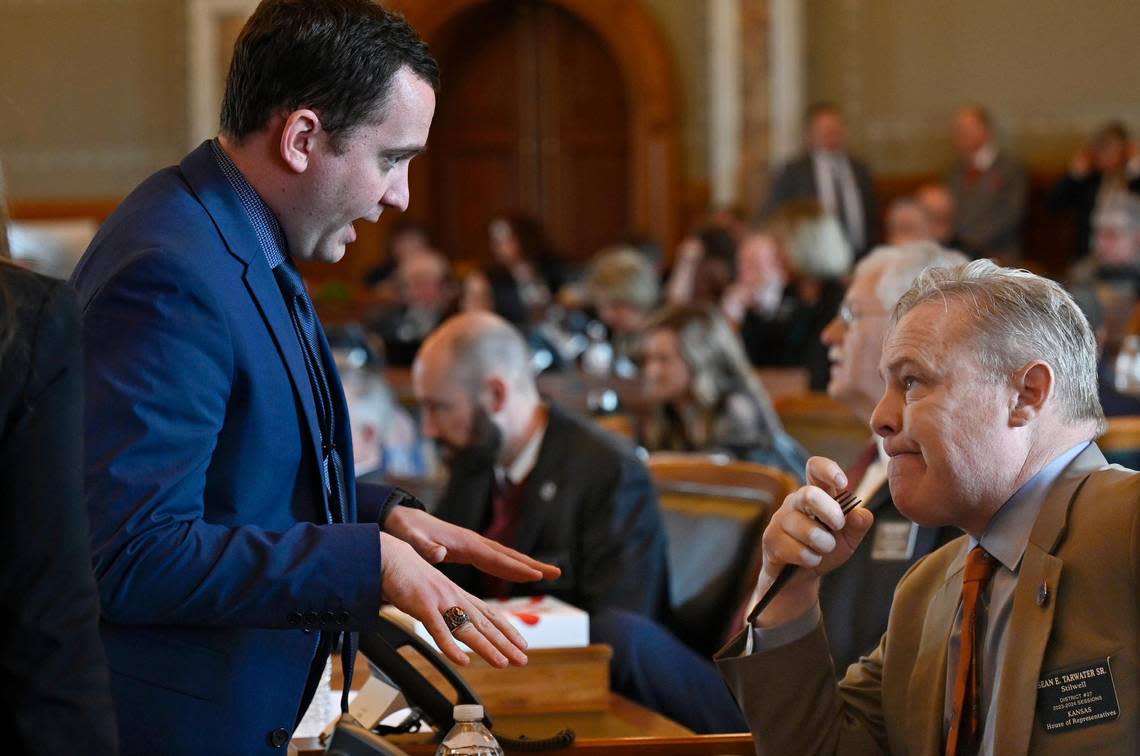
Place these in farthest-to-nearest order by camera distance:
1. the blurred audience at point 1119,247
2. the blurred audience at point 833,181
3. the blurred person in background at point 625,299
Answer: the blurred audience at point 833,181 < the blurred audience at point 1119,247 < the blurred person in background at point 625,299

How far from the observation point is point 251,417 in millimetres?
1730

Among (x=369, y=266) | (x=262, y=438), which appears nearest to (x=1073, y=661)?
(x=262, y=438)

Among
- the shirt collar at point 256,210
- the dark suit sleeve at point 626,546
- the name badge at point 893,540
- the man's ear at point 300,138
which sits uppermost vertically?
the man's ear at point 300,138

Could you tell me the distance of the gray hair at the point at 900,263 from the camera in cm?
309

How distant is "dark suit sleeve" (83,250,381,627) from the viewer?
1599mm

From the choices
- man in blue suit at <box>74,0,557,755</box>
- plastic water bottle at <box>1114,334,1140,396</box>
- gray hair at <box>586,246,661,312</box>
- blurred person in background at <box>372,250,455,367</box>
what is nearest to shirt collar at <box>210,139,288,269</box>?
man in blue suit at <box>74,0,557,755</box>

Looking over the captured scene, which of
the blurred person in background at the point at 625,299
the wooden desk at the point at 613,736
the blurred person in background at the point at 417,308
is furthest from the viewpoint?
the blurred person in background at the point at 417,308

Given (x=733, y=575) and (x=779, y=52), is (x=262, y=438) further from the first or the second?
(x=779, y=52)

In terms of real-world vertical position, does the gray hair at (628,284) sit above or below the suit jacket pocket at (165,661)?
below

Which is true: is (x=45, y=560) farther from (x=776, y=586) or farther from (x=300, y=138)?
(x=776, y=586)

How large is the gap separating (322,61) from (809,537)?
2.50ft

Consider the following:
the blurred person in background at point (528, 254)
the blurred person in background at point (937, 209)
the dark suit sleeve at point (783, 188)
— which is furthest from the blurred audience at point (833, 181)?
the blurred person in background at point (528, 254)

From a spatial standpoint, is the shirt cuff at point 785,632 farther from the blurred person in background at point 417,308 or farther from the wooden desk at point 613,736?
the blurred person in background at point 417,308

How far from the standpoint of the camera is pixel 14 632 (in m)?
1.23
